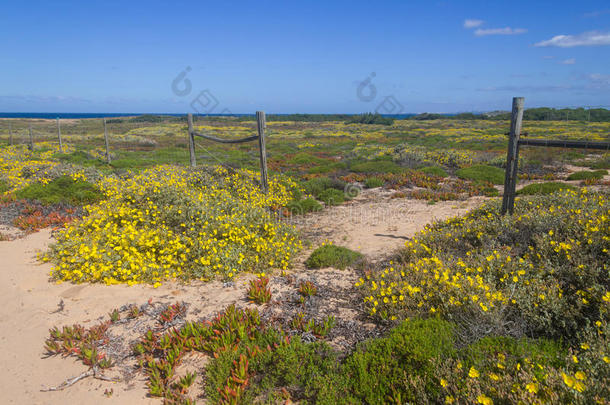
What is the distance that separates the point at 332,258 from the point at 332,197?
5.55 metres

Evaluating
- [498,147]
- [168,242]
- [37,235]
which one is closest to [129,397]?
[168,242]

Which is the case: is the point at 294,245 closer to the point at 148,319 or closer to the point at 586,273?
the point at 148,319

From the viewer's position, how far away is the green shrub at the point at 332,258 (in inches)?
237

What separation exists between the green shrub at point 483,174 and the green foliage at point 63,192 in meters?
13.4

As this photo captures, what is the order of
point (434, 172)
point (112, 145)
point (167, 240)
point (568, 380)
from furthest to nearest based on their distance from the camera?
point (112, 145), point (434, 172), point (167, 240), point (568, 380)

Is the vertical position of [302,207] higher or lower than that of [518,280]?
lower

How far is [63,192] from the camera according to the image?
404 inches

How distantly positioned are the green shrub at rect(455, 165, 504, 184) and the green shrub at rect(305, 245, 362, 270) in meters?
9.76

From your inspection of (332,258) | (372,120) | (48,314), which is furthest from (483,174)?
(372,120)

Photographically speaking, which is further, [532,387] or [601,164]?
[601,164]

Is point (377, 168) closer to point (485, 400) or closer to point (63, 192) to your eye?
point (63, 192)

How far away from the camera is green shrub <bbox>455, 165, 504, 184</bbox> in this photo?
1365 cm

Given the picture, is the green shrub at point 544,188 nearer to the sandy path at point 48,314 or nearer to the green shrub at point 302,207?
the green shrub at point 302,207

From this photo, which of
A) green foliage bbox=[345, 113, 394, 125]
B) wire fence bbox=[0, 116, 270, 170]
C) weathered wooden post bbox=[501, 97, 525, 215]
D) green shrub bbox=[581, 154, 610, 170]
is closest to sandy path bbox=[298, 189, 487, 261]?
weathered wooden post bbox=[501, 97, 525, 215]
